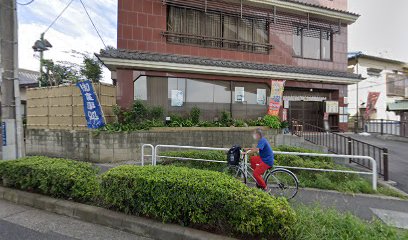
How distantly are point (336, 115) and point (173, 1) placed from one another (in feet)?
41.2

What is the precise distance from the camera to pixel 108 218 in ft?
12.5

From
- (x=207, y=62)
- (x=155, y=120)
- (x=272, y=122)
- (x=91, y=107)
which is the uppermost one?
(x=207, y=62)

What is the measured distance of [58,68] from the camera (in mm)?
18234

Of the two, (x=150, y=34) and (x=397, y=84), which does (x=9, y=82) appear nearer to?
(x=150, y=34)

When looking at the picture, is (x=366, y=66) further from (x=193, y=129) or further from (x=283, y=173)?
(x=283, y=173)

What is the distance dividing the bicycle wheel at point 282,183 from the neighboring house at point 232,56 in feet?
23.5

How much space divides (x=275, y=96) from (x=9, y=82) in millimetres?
11568

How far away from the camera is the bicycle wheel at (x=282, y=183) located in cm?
549

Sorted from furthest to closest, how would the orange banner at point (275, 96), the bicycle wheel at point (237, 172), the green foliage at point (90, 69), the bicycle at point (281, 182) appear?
the green foliage at point (90, 69) < the orange banner at point (275, 96) < the bicycle wheel at point (237, 172) < the bicycle at point (281, 182)

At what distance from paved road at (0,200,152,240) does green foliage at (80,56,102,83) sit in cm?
1526

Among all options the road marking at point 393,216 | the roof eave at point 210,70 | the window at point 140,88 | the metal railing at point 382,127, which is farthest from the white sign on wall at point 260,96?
the road marking at point 393,216

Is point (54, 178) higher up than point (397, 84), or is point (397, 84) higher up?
point (397, 84)

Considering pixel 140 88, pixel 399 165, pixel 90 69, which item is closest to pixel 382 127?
pixel 399 165

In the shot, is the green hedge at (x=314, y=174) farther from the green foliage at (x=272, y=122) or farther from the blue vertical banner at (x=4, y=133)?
the blue vertical banner at (x=4, y=133)
